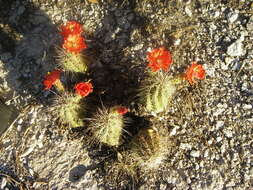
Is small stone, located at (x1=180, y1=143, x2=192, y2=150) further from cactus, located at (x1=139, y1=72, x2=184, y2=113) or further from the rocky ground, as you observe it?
cactus, located at (x1=139, y1=72, x2=184, y2=113)

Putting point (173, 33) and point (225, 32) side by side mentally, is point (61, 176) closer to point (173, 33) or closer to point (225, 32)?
point (173, 33)

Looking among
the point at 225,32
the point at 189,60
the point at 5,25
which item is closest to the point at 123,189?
the point at 189,60

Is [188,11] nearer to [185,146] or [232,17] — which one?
[232,17]

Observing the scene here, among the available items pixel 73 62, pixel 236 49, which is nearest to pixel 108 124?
pixel 73 62

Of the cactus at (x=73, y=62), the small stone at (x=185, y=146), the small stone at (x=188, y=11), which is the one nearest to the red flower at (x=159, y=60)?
the cactus at (x=73, y=62)

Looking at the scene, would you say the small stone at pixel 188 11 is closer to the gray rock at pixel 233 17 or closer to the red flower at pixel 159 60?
the gray rock at pixel 233 17

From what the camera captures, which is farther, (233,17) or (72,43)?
(233,17)

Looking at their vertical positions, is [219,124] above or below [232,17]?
below
